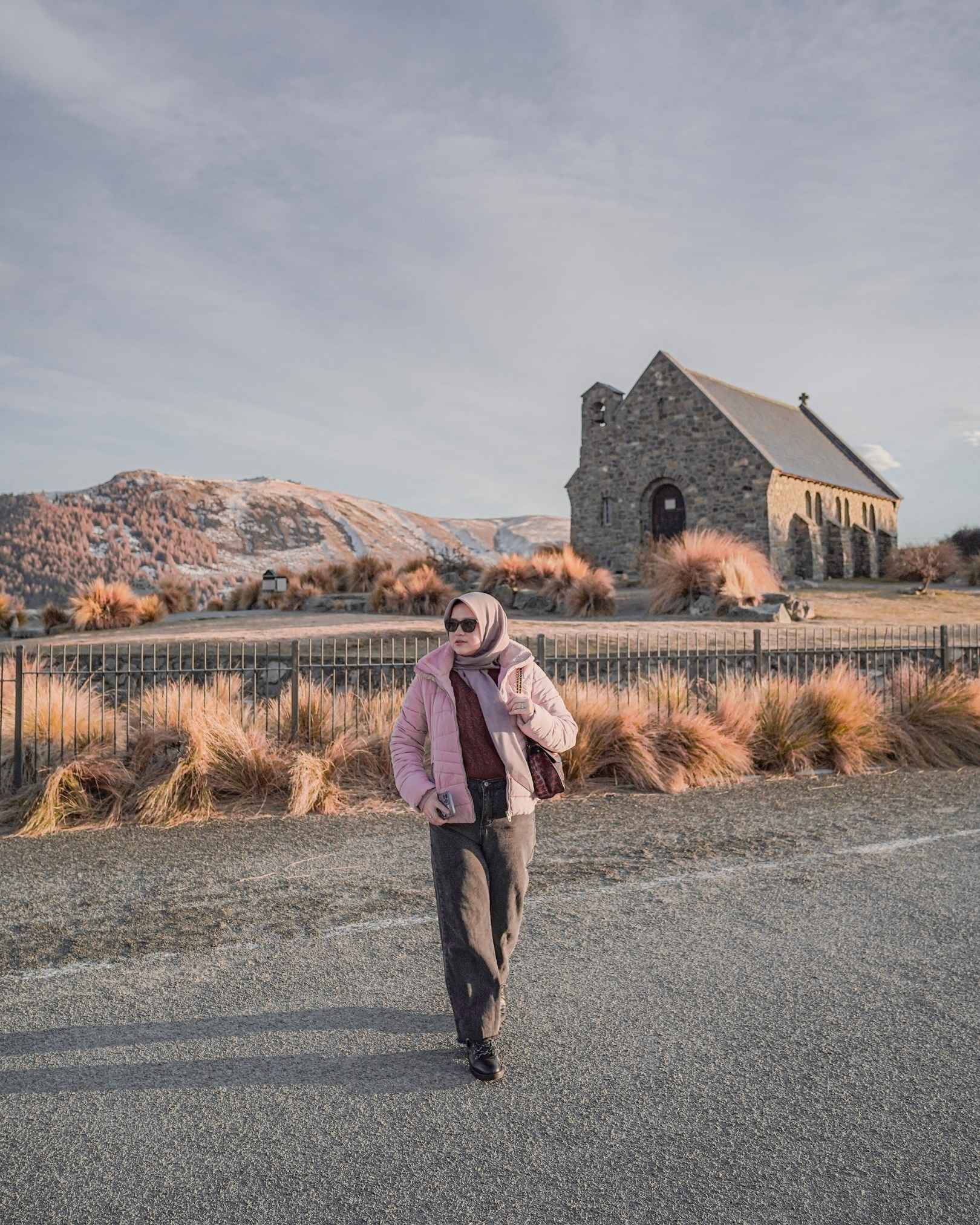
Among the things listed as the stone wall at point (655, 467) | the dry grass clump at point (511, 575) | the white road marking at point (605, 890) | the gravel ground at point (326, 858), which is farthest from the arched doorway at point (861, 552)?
the white road marking at point (605, 890)

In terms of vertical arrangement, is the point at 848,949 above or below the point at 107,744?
below

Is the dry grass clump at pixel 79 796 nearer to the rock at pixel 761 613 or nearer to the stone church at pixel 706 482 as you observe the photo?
the rock at pixel 761 613

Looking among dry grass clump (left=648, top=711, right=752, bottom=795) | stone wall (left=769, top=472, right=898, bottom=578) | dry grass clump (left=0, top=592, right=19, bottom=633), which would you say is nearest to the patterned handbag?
dry grass clump (left=648, top=711, right=752, bottom=795)

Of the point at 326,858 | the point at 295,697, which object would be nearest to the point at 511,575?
the point at 295,697

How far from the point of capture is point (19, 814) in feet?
24.8

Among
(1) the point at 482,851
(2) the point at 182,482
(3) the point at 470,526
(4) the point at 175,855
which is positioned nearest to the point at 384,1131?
(1) the point at 482,851

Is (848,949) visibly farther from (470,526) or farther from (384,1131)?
(470,526)

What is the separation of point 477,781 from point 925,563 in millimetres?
32946

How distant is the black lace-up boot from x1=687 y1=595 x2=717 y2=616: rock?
17.7m

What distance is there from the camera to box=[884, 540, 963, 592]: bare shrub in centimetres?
3256

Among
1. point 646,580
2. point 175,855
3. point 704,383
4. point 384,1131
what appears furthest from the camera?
point 704,383

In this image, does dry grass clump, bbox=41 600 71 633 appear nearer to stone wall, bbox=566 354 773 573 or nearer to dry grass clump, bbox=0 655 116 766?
dry grass clump, bbox=0 655 116 766

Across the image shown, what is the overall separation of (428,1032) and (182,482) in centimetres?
8921

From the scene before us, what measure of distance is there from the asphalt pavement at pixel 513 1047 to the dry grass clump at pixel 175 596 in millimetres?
22597
